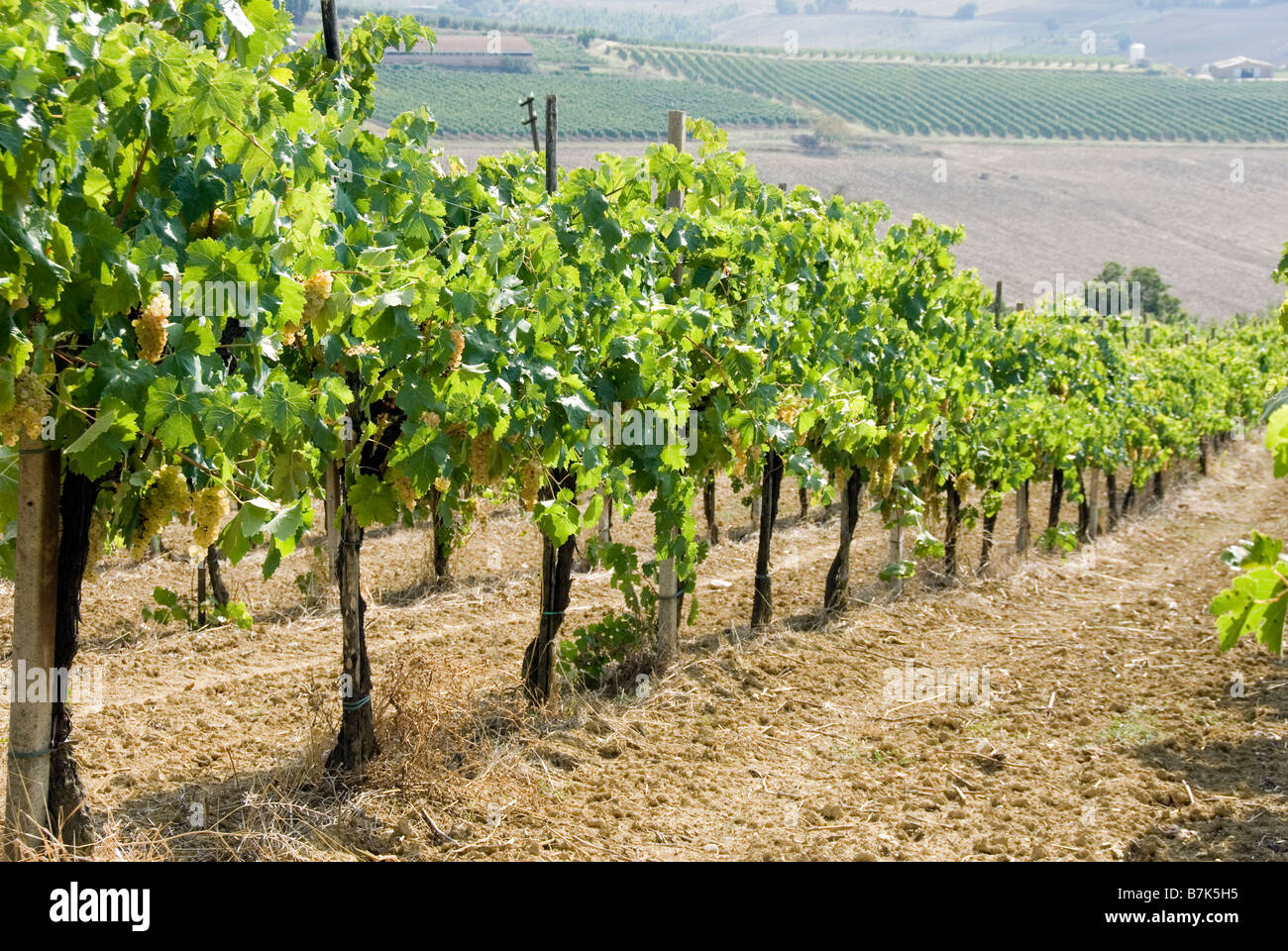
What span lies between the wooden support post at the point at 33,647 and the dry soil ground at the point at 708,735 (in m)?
0.30

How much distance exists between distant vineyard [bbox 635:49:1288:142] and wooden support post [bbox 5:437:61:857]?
315ft

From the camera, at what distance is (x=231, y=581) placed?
9523 millimetres

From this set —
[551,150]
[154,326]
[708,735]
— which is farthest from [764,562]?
[154,326]

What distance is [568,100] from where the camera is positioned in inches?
3103

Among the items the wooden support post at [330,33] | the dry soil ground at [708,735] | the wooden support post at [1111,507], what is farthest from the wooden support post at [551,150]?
the wooden support post at [1111,507]

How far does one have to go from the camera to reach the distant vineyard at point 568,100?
6419 cm

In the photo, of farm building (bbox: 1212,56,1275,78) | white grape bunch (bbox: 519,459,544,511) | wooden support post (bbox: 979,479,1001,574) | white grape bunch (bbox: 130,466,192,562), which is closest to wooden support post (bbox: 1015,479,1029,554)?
wooden support post (bbox: 979,479,1001,574)

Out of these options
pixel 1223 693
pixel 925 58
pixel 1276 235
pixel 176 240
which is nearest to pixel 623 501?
pixel 176 240

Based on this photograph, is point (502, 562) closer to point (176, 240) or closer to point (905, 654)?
point (905, 654)

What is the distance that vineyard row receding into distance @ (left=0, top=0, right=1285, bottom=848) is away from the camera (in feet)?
10.4

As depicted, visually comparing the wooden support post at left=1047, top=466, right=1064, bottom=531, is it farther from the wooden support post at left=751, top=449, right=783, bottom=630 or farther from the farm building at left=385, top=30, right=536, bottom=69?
the farm building at left=385, top=30, right=536, bottom=69

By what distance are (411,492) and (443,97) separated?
66.9 meters

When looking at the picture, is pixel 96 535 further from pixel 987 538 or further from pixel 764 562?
pixel 987 538

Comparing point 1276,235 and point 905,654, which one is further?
point 1276,235
